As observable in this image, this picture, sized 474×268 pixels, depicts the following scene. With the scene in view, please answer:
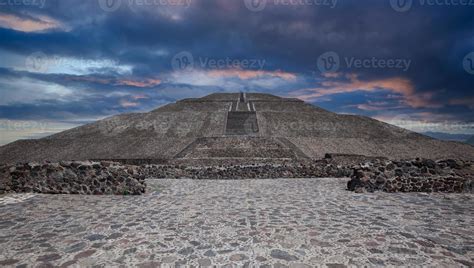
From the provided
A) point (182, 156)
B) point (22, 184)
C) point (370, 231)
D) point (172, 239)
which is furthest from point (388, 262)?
point (182, 156)

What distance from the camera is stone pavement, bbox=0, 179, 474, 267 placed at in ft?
14.8

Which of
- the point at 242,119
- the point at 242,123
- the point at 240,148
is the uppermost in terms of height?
the point at 242,119

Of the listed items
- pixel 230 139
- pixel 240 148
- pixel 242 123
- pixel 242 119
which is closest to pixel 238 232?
pixel 240 148

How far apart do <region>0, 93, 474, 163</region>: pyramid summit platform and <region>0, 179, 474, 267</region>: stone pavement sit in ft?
59.7

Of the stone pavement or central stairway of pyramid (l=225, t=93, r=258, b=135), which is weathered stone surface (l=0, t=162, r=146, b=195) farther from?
central stairway of pyramid (l=225, t=93, r=258, b=135)

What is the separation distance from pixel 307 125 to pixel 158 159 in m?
26.3

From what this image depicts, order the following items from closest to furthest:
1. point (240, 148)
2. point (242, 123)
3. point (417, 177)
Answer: point (417, 177), point (240, 148), point (242, 123)

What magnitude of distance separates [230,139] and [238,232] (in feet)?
94.3

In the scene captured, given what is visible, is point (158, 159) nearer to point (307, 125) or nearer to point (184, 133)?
point (184, 133)

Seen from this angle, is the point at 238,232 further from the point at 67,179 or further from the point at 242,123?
the point at 242,123

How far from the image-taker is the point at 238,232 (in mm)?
5832

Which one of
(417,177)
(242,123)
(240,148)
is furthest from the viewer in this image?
(242,123)

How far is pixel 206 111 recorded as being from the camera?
51.8 metres

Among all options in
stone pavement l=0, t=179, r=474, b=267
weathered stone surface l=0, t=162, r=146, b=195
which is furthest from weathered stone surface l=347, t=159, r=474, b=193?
weathered stone surface l=0, t=162, r=146, b=195
